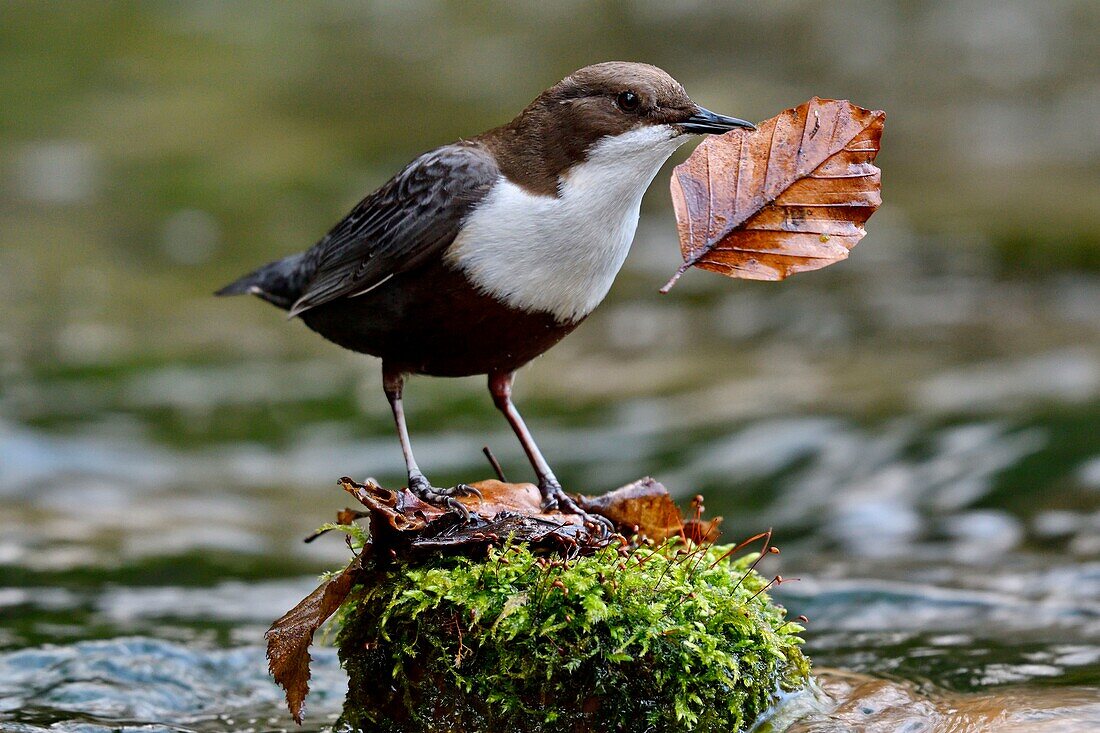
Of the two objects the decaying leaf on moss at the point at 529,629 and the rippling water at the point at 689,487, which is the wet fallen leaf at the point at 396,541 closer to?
the decaying leaf on moss at the point at 529,629

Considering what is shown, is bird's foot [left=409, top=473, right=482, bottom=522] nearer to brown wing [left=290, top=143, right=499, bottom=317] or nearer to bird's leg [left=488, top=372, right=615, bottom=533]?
bird's leg [left=488, top=372, right=615, bottom=533]

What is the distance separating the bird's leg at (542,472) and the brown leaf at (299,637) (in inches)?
27.0

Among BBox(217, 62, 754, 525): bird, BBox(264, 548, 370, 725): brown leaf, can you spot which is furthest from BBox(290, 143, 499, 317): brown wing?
BBox(264, 548, 370, 725): brown leaf

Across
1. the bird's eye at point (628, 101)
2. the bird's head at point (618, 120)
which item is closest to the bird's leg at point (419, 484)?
the bird's head at point (618, 120)

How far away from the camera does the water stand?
5070mm

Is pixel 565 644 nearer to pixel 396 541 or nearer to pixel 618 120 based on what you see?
pixel 396 541

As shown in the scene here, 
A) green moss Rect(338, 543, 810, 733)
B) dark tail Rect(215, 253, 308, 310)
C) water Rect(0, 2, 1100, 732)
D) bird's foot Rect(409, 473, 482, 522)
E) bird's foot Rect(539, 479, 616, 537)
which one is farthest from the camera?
water Rect(0, 2, 1100, 732)

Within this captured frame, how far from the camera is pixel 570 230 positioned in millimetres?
3680

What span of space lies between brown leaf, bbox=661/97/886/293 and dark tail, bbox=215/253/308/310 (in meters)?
1.90

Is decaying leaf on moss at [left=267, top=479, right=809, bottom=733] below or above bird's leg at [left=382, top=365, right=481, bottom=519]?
below

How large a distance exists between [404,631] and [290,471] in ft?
17.4

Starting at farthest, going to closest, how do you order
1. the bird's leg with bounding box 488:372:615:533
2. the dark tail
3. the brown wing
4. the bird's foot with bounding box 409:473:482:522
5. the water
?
the water
the dark tail
the brown wing
the bird's leg with bounding box 488:372:615:533
the bird's foot with bounding box 409:473:482:522

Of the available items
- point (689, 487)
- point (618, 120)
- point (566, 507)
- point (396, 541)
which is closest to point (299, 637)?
point (396, 541)

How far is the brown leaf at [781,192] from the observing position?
3270 millimetres
